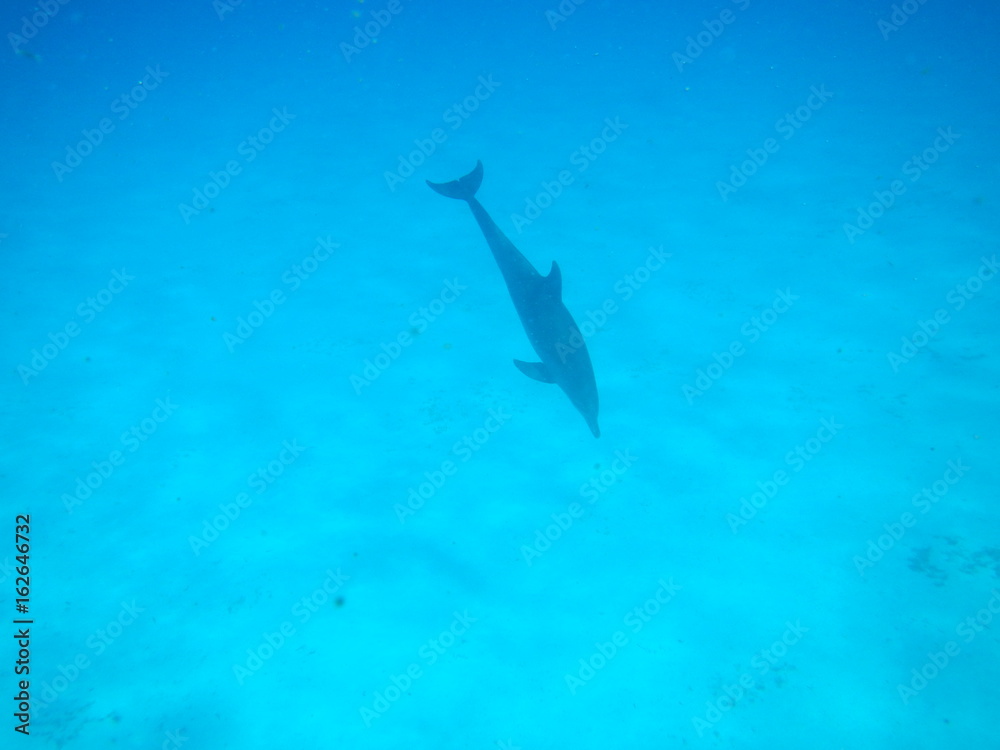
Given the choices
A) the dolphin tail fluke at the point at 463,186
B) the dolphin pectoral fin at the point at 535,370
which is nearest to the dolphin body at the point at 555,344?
the dolphin pectoral fin at the point at 535,370

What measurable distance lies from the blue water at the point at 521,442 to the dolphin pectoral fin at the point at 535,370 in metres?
0.95

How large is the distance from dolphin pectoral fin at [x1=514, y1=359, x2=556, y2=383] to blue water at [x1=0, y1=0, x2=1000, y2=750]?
0.95m

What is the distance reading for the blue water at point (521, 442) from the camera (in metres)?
4.35

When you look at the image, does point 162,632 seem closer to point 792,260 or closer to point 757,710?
point 757,710

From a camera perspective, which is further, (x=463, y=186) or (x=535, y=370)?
(x=463, y=186)

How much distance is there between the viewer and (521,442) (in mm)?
6207

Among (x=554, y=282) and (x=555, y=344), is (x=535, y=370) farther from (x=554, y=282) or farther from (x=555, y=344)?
(x=554, y=282)

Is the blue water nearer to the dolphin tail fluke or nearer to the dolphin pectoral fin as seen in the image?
the dolphin pectoral fin

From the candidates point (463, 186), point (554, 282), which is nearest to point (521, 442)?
point (554, 282)

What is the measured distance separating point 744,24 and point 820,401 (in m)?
21.6

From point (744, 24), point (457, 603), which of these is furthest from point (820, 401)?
point (744, 24)

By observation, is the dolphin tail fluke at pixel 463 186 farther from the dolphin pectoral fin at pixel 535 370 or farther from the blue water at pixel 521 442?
the dolphin pectoral fin at pixel 535 370

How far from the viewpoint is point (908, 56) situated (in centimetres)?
1465

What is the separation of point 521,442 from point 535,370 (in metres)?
1.13
